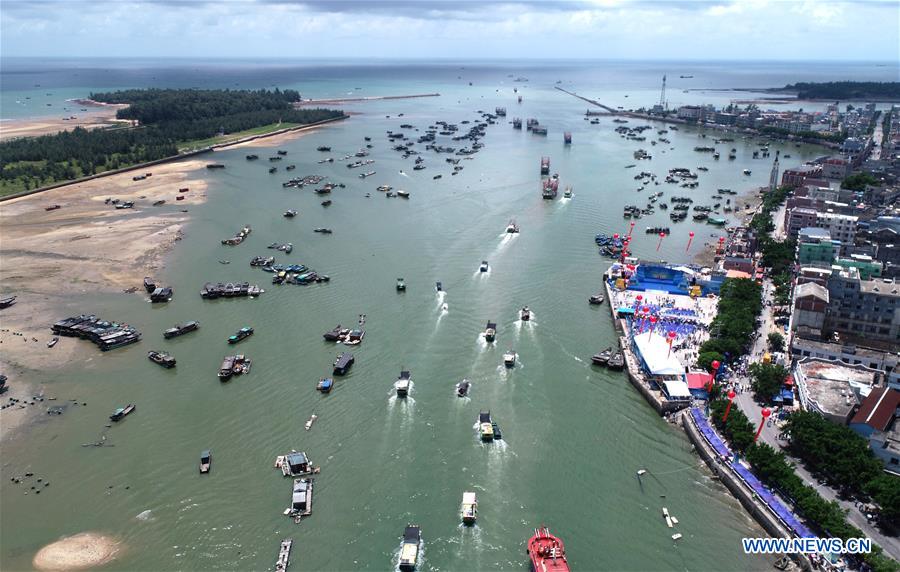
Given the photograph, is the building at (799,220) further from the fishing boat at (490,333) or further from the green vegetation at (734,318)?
the fishing boat at (490,333)

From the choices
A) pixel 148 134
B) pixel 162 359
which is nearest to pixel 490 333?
pixel 162 359

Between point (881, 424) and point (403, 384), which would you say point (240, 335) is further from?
point (881, 424)

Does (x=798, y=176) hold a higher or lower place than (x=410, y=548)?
higher

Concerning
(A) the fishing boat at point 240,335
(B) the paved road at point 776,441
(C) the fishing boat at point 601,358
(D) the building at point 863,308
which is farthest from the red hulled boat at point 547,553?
(D) the building at point 863,308

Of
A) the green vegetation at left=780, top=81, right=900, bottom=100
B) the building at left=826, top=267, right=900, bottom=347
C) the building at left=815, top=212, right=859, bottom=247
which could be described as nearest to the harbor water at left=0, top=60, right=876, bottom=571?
the building at left=815, top=212, right=859, bottom=247

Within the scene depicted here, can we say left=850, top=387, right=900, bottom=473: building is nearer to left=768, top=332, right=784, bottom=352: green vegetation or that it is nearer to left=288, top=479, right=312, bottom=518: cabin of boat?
left=768, top=332, right=784, bottom=352: green vegetation

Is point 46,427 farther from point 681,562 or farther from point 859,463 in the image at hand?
point 859,463

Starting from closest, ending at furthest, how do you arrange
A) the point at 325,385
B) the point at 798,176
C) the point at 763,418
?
the point at 763,418, the point at 325,385, the point at 798,176
